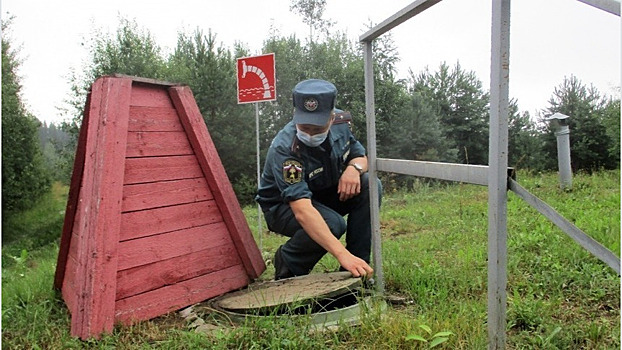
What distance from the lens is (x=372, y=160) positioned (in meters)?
2.74

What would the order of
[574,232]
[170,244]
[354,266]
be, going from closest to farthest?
[574,232] < [354,266] < [170,244]

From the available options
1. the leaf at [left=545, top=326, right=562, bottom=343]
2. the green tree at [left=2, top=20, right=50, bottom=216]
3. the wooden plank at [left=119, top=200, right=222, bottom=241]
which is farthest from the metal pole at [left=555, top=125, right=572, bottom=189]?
the green tree at [left=2, top=20, right=50, bottom=216]

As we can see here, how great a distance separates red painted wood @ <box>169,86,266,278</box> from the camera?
310cm

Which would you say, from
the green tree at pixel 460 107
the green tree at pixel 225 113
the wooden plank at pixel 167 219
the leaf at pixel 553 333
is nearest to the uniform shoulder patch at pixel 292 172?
the wooden plank at pixel 167 219

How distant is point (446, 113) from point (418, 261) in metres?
1.37

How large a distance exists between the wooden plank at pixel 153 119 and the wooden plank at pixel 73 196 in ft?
0.81

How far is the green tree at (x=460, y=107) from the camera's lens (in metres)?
1.92

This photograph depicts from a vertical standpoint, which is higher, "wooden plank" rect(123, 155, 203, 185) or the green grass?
"wooden plank" rect(123, 155, 203, 185)

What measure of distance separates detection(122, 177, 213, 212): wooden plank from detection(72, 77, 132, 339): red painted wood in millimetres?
114

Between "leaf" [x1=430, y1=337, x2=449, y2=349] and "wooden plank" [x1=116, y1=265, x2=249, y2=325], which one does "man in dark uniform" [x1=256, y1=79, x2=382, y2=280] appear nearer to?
"wooden plank" [x1=116, y1=265, x2=249, y2=325]

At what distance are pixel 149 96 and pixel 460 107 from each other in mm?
1843

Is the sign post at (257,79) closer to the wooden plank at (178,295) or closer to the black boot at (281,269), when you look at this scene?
the black boot at (281,269)

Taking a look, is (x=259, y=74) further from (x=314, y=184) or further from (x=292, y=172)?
(x=292, y=172)

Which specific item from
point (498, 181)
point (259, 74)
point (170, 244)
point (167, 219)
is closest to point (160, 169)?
point (167, 219)
